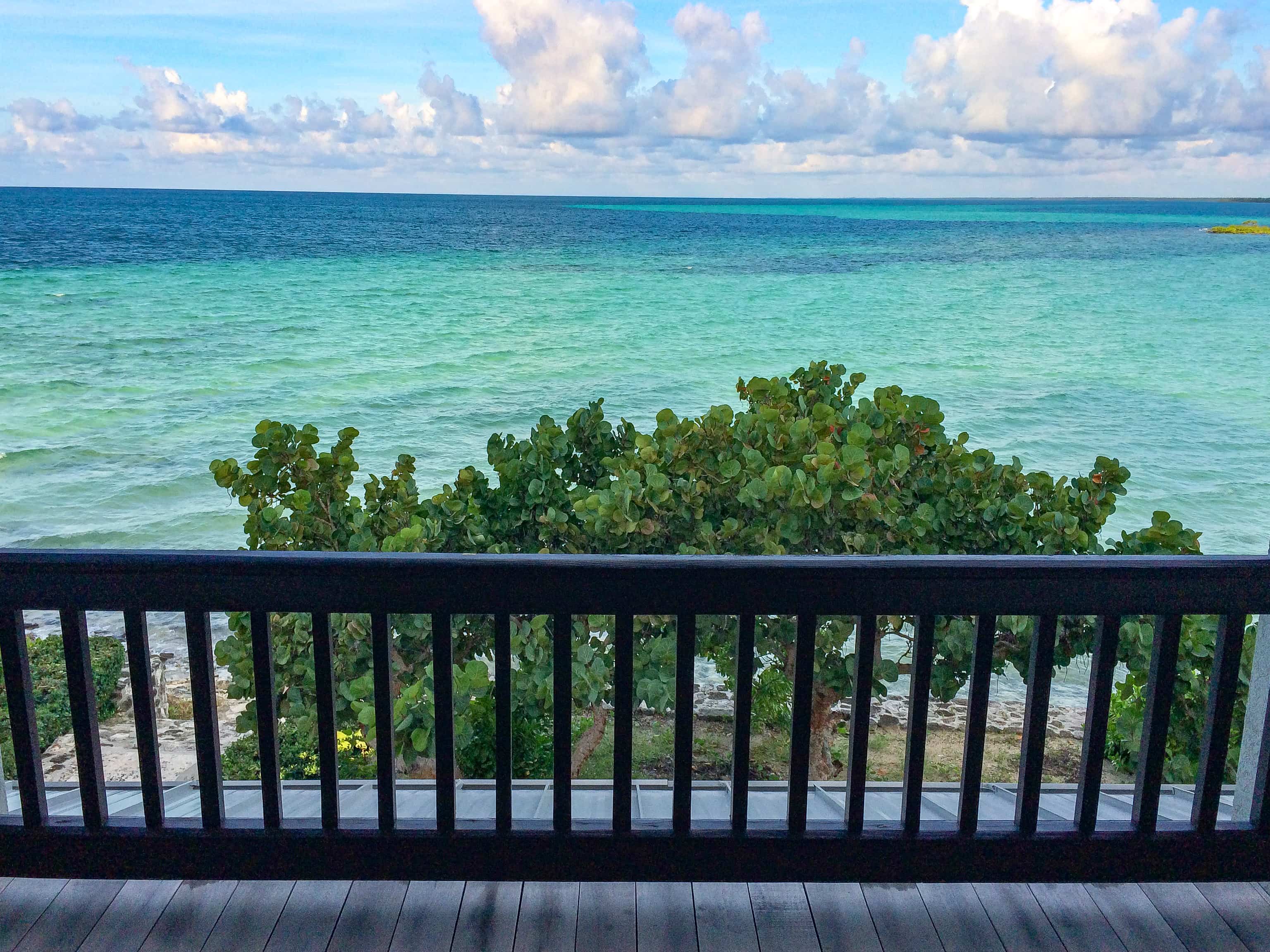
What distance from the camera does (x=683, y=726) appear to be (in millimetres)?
1863

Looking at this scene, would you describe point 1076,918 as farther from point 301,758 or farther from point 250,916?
point 301,758

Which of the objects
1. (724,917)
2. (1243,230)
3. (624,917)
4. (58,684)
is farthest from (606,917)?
(1243,230)

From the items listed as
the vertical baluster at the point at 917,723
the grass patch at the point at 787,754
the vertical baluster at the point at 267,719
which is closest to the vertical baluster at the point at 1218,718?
the vertical baluster at the point at 917,723

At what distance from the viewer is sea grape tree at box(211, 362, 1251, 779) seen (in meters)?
3.05

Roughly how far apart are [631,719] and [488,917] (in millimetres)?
461

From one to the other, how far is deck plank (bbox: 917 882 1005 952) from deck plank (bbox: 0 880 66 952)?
1.69 meters

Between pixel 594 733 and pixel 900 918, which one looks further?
pixel 594 733

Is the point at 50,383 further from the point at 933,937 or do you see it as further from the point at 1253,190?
the point at 1253,190

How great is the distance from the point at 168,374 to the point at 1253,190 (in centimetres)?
2722

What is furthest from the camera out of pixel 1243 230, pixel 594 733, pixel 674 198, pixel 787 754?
pixel 674 198

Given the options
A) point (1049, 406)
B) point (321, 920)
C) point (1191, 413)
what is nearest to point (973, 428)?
point (1049, 406)

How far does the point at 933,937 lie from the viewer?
5.98 feet

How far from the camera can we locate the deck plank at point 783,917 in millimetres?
1804

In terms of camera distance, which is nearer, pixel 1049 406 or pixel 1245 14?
pixel 1245 14
